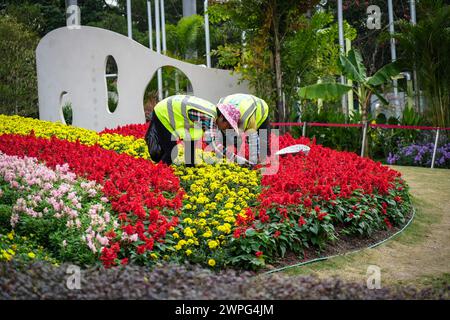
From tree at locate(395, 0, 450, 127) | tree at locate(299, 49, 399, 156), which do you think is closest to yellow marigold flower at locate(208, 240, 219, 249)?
tree at locate(299, 49, 399, 156)

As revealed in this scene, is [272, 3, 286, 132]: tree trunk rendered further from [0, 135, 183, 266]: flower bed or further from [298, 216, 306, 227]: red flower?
[298, 216, 306, 227]: red flower

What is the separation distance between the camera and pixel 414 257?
24.1ft

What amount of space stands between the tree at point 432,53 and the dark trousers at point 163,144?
7827 millimetres

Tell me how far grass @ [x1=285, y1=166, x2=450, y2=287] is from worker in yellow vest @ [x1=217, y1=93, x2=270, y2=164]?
8.03 feet

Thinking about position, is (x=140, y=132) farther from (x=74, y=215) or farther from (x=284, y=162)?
(x=74, y=215)

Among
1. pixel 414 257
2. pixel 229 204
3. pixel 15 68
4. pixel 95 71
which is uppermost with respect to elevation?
pixel 15 68

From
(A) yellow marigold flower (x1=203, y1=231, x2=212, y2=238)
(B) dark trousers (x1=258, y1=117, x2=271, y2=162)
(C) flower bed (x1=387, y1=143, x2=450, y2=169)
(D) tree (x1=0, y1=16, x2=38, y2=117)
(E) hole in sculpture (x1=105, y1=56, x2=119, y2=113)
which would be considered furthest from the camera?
(E) hole in sculpture (x1=105, y1=56, x2=119, y2=113)

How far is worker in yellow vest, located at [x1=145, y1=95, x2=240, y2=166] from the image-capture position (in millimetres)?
8109

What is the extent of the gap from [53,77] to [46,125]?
112 inches

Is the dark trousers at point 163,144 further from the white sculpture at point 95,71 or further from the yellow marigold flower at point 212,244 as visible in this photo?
the white sculpture at point 95,71

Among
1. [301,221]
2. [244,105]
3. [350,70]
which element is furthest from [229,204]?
[350,70]

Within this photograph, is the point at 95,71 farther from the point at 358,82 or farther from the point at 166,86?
the point at 166,86

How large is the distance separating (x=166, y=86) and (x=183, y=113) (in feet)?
66.5

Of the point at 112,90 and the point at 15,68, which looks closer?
the point at 15,68
